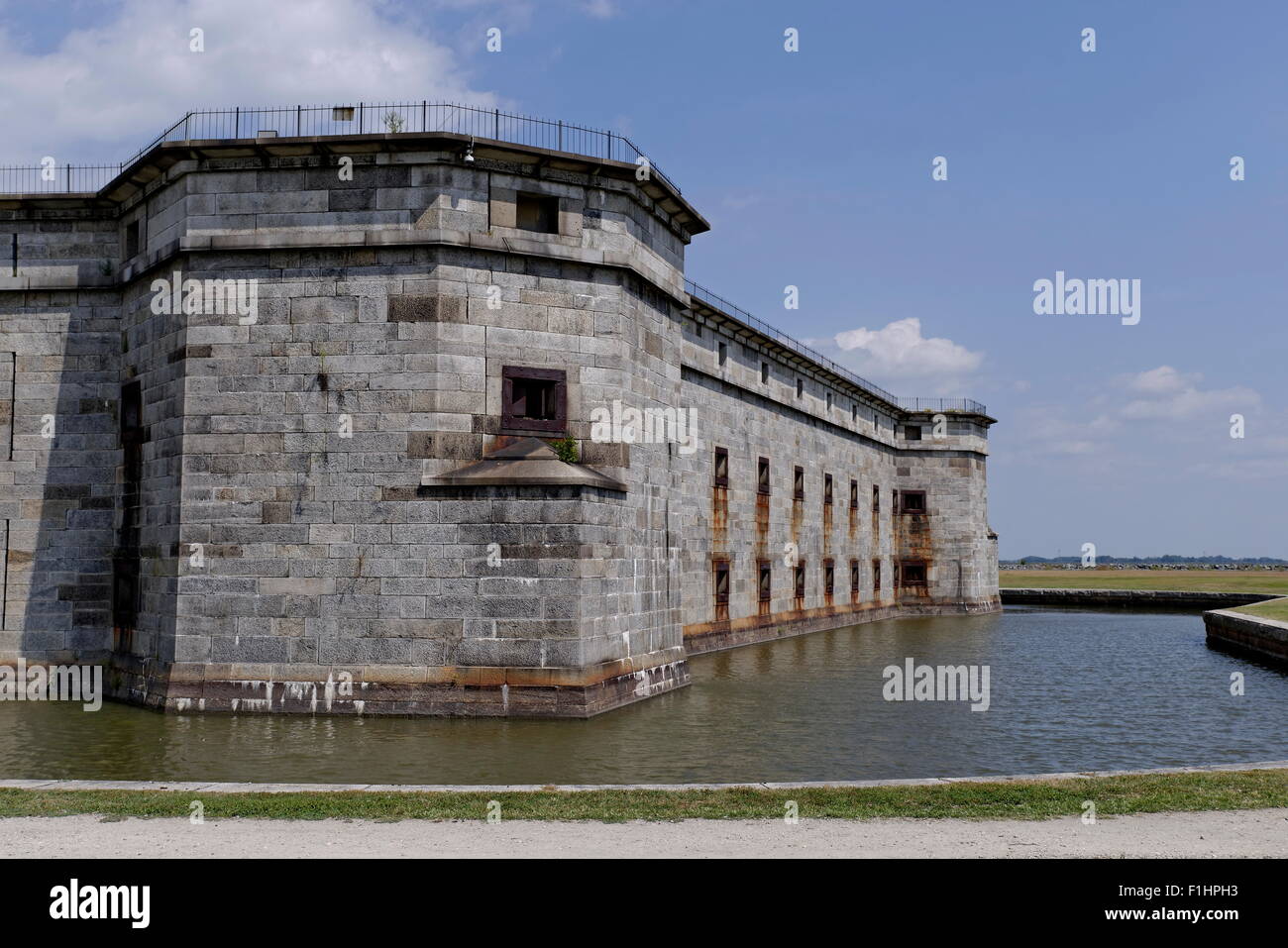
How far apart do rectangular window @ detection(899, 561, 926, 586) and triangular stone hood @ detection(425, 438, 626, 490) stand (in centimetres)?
3818

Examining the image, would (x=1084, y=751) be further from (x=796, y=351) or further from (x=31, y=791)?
(x=796, y=351)

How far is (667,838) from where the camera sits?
352 inches

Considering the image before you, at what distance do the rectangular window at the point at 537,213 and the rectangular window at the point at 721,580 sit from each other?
14.3 m

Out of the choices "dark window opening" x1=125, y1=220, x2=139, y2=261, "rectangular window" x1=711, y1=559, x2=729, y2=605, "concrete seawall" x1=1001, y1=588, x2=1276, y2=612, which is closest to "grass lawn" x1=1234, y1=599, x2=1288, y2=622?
"rectangular window" x1=711, y1=559, x2=729, y2=605

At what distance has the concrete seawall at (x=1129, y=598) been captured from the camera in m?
56.3

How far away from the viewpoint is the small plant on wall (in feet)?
60.7

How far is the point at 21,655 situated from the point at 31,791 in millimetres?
11182

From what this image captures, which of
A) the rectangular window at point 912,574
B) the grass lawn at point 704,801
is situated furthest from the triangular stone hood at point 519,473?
the rectangular window at point 912,574

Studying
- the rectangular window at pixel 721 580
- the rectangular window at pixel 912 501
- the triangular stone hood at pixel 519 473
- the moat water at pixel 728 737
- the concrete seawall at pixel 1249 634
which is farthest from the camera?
the rectangular window at pixel 912 501

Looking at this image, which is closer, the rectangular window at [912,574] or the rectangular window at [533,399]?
the rectangular window at [533,399]

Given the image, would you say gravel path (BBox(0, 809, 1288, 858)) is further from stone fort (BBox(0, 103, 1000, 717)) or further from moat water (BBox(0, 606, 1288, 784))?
stone fort (BBox(0, 103, 1000, 717))

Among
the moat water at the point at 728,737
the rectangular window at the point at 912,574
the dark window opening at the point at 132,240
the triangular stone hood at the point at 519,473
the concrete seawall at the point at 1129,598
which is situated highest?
the dark window opening at the point at 132,240

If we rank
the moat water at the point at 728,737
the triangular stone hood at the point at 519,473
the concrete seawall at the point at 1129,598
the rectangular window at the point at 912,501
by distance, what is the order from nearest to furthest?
the moat water at the point at 728,737
the triangular stone hood at the point at 519,473
the rectangular window at the point at 912,501
the concrete seawall at the point at 1129,598

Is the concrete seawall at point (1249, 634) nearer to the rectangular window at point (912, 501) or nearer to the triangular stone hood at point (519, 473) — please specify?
the rectangular window at point (912, 501)
